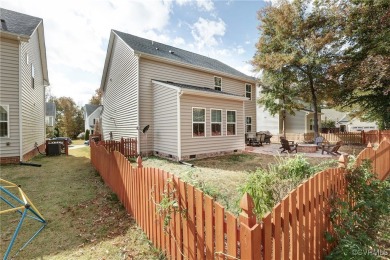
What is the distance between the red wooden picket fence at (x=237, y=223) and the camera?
1686 millimetres

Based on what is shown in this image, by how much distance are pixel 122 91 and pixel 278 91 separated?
14069 mm

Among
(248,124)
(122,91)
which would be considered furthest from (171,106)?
(248,124)

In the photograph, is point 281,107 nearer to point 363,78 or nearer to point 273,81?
point 273,81

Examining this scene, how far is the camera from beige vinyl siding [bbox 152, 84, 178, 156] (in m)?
10.8

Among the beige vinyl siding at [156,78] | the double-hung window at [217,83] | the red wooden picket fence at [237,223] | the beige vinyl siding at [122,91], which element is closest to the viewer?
the red wooden picket fence at [237,223]

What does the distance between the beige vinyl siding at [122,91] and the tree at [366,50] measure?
51.0 feet

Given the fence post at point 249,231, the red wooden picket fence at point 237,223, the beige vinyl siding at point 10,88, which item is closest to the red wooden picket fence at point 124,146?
the beige vinyl siding at point 10,88

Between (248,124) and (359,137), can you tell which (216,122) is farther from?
(359,137)

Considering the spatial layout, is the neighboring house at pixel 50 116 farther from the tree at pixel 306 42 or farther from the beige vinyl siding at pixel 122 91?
the tree at pixel 306 42

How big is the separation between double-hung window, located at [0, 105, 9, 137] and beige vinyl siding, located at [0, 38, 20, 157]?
11 centimetres

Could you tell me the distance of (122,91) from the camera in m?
15.3

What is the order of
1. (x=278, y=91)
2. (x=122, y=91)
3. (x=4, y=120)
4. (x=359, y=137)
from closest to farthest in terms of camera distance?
(x=4, y=120) → (x=122, y=91) → (x=359, y=137) → (x=278, y=91)

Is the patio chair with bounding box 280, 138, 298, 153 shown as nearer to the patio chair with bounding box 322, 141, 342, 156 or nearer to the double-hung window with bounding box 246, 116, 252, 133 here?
the patio chair with bounding box 322, 141, 342, 156

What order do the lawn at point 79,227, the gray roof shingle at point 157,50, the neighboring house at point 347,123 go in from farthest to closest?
the neighboring house at point 347,123 → the gray roof shingle at point 157,50 → the lawn at point 79,227
